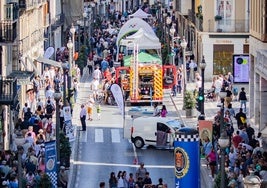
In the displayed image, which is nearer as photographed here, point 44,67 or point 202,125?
point 202,125

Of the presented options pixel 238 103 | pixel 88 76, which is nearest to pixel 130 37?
pixel 88 76

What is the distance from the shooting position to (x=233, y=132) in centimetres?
5509

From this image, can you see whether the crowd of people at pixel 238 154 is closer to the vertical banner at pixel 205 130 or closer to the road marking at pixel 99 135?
the vertical banner at pixel 205 130

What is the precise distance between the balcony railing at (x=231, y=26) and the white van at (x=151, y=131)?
25.8 meters

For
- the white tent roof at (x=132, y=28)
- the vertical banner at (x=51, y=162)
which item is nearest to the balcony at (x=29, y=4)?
the white tent roof at (x=132, y=28)

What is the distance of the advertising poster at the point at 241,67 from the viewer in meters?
65.9

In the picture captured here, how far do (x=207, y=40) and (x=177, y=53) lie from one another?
939 centimetres

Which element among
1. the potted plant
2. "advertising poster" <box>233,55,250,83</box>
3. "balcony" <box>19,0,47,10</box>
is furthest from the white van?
"balcony" <box>19,0,47,10</box>

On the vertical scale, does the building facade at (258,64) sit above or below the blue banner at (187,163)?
above

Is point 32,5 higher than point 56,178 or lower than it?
higher

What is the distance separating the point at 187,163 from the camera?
42.5 metres

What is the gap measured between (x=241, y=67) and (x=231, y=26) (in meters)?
15.2

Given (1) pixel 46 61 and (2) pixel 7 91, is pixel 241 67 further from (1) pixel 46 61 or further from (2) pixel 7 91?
(2) pixel 7 91

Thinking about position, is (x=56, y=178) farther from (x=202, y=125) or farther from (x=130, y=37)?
(x=130, y=37)
